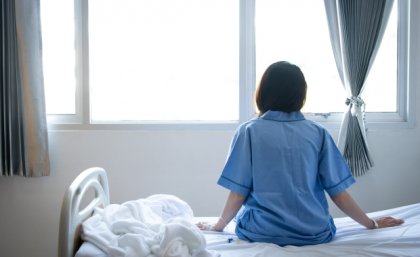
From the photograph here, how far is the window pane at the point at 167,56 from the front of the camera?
2.30 m

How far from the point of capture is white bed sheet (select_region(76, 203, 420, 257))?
1197 mm

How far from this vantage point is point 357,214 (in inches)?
54.0

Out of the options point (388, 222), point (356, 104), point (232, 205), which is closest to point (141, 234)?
point (232, 205)

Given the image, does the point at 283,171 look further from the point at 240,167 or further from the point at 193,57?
the point at 193,57

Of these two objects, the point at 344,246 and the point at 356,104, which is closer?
the point at 344,246

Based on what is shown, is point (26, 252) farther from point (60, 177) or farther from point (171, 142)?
point (171, 142)

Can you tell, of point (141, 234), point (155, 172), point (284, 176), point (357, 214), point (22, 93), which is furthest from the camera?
point (155, 172)

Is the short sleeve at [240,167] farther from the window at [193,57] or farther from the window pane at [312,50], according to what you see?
the window pane at [312,50]

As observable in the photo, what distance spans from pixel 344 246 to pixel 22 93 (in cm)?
197

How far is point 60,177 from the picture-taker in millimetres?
2244

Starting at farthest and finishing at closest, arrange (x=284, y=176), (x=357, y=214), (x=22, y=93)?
(x=22, y=93) < (x=357, y=214) < (x=284, y=176)

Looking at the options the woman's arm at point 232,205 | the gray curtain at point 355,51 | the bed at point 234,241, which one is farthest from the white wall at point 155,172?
the woman's arm at point 232,205

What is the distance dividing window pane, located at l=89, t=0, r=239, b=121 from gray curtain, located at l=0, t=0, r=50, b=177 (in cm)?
33

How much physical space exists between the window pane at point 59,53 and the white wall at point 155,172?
0.27 meters
